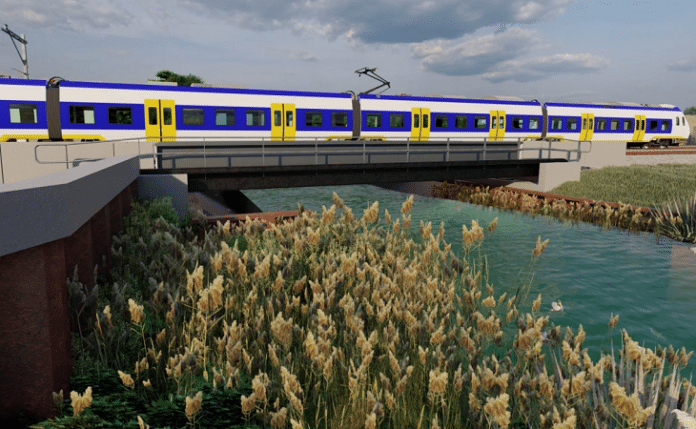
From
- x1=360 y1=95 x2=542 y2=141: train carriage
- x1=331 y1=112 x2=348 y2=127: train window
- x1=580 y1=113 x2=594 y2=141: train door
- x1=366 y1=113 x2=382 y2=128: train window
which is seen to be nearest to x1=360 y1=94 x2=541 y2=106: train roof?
x1=360 y1=95 x2=542 y2=141: train carriage

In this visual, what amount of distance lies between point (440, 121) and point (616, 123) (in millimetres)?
14659

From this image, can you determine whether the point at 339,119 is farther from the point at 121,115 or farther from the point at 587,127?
the point at 587,127

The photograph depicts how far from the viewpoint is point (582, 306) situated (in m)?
9.43

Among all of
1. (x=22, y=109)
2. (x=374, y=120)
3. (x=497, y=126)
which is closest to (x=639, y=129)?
(x=497, y=126)

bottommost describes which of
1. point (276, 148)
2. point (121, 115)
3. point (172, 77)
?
point (276, 148)

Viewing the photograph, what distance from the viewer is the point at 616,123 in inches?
1372

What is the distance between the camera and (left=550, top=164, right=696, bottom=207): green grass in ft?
70.2

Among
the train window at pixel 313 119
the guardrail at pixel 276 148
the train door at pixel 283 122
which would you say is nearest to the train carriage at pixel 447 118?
the guardrail at pixel 276 148

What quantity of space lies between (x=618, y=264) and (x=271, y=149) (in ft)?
45.0

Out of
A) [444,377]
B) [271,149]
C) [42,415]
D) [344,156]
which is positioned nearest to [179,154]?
[271,149]

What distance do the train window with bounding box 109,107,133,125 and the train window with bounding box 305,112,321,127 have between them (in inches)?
318

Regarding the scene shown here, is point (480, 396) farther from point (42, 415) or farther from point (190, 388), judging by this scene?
point (42, 415)

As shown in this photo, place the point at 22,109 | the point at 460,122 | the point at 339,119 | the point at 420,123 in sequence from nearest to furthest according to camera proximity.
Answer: the point at 22,109
the point at 339,119
the point at 420,123
the point at 460,122

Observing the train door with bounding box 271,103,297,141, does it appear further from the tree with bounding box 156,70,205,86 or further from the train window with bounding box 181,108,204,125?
the tree with bounding box 156,70,205,86
